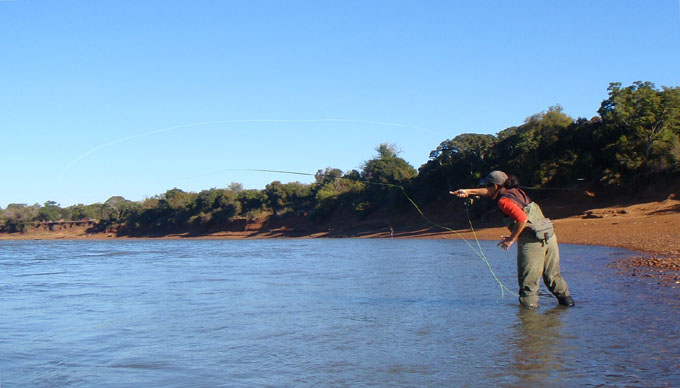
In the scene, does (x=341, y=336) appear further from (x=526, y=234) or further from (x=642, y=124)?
(x=642, y=124)

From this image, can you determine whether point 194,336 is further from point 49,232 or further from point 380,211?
point 49,232

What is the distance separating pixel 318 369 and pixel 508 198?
3.74 meters

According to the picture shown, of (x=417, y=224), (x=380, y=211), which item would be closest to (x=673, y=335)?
(x=417, y=224)

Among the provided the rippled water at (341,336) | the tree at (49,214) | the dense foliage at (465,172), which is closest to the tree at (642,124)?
the dense foliage at (465,172)

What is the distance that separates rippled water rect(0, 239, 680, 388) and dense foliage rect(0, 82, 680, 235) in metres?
2.81

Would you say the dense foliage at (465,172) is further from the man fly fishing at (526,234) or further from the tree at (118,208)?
the man fly fishing at (526,234)

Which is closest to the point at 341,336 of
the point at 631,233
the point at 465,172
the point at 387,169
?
the point at 631,233

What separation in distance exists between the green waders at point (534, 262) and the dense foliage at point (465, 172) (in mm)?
3500

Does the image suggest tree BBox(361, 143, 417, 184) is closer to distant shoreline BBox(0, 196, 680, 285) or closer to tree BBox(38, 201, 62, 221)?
distant shoreline BBox(0, 196, 680, 285)

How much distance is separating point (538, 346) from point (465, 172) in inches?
1691

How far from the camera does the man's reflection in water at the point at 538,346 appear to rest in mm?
5289

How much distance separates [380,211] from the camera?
5428cm

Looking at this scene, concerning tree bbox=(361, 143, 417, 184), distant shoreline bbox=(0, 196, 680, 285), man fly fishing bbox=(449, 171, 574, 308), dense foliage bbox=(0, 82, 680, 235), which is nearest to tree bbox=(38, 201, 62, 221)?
dense foliage bbox=(0, 82, 680, 235)

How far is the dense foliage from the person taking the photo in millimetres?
33219
